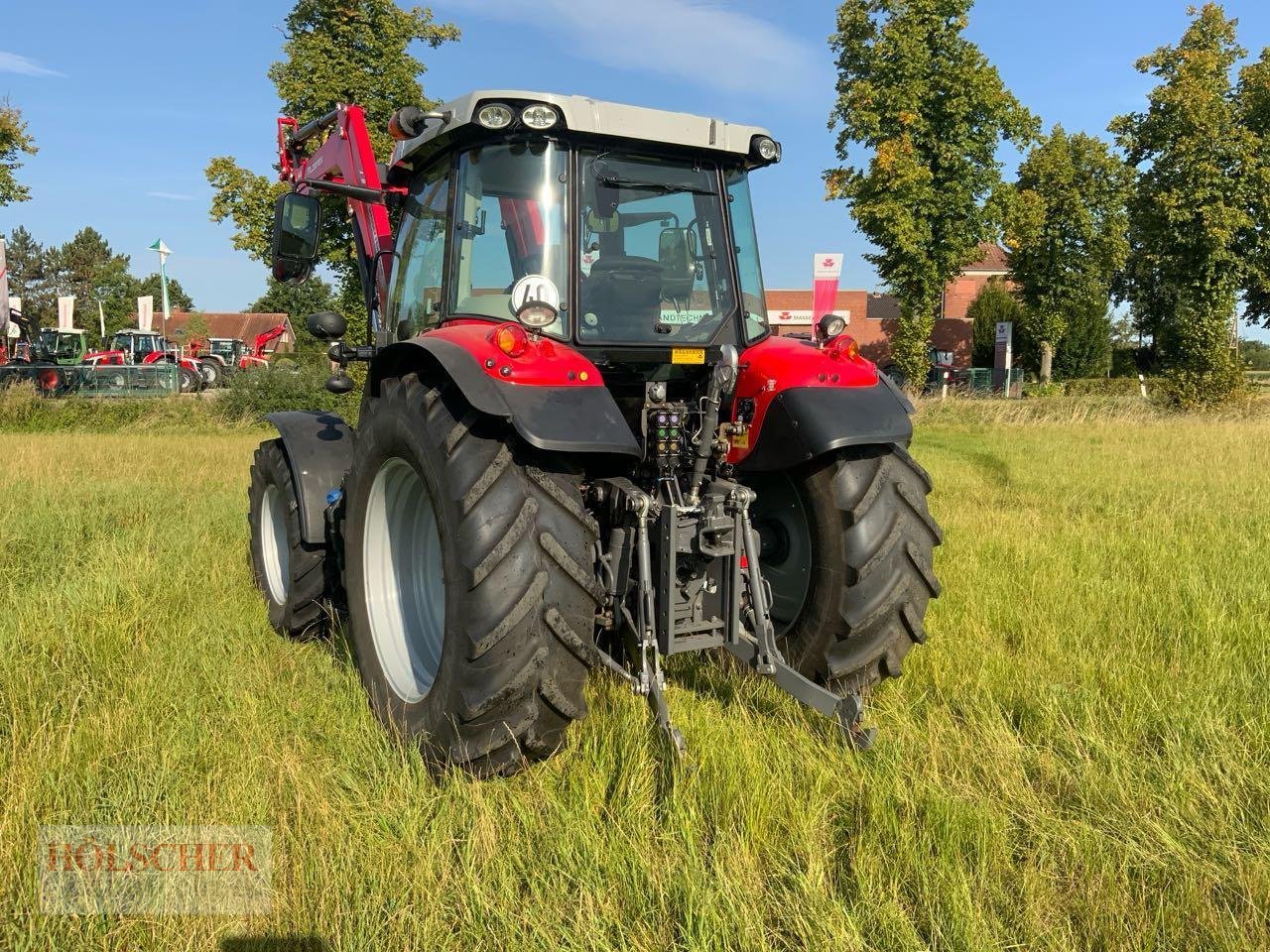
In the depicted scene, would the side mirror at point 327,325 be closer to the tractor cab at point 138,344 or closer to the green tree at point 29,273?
the tractor cab at point 138,344

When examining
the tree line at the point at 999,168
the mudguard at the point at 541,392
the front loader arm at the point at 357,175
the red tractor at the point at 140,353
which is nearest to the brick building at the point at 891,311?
the tree line at the point at 999,168

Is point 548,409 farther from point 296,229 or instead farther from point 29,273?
point 29,273

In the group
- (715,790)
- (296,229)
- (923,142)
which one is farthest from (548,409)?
(923,142)

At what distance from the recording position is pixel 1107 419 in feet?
55.5

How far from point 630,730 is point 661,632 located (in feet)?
1.16

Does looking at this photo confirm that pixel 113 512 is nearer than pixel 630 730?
No

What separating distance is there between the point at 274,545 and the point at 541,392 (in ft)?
9.16

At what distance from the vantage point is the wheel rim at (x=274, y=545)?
4738 mm

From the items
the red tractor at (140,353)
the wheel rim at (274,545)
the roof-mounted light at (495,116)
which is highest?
the roof-mounted light at (495,116)

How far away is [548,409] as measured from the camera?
2707 mm

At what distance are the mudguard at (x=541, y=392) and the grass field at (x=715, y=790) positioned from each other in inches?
40.1

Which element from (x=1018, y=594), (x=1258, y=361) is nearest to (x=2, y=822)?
(x=1018, y=594)

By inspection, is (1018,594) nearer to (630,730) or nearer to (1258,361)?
(630,730)

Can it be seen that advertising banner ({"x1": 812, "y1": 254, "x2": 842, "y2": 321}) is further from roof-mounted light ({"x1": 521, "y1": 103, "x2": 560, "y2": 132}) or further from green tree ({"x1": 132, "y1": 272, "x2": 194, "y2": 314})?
green tree ({"x1": 132, "y1": 272, "x2": 194, "y2": 314})
